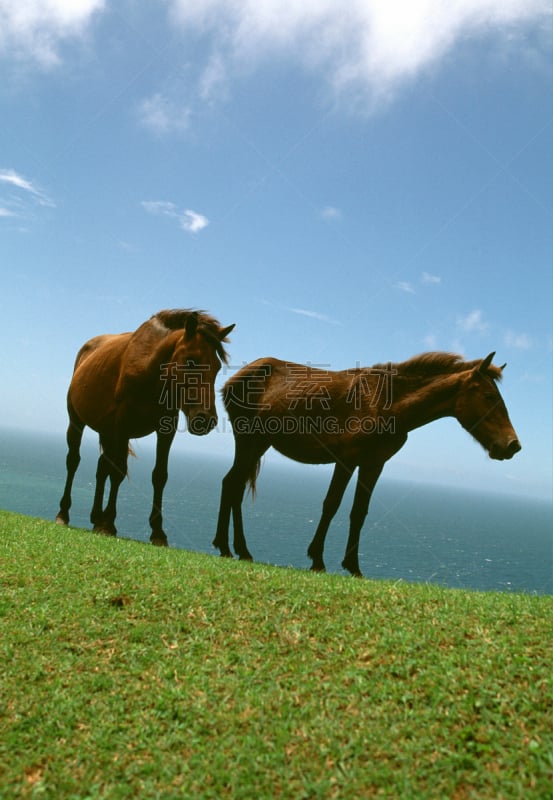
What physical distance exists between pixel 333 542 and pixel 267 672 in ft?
349

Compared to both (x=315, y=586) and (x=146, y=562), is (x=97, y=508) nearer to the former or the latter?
(x=146, y=562)

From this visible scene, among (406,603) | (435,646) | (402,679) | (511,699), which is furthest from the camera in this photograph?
(406,603)

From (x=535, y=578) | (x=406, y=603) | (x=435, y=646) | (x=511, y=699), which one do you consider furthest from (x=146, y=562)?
(x=535, y=578)

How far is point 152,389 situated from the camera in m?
10.7

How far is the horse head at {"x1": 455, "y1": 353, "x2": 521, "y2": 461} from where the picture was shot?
29.3 feet

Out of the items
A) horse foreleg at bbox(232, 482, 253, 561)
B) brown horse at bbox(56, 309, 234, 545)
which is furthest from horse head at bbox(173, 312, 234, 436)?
horse foreleg at bbox(232, 482, 253, 561)

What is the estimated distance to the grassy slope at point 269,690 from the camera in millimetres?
3828

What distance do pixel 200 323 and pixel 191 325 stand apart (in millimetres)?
299

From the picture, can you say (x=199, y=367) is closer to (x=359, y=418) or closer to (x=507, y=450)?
(x=359, y=418)

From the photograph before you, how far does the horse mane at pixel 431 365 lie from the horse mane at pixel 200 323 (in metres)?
3.35

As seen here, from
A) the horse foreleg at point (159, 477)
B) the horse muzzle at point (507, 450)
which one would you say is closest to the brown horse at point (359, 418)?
the horse muzzle at point (507, 450)

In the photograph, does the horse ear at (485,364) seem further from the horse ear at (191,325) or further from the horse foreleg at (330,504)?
the horse ear at (191,325)

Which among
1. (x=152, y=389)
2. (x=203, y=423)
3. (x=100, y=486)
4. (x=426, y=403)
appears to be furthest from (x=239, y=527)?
(x=426, y=403)

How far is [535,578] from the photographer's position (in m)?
104
